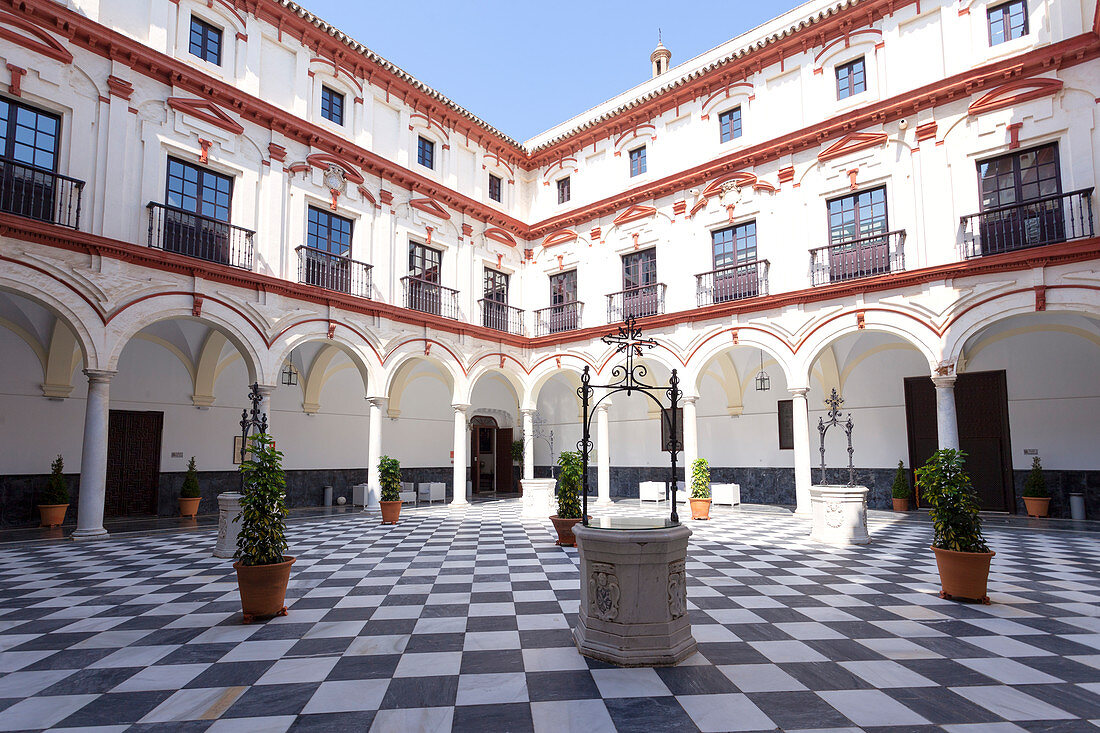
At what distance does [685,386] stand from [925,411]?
18.5 feet

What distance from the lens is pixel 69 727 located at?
3.15 meters

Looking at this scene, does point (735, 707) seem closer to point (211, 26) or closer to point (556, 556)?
point (556, 556)

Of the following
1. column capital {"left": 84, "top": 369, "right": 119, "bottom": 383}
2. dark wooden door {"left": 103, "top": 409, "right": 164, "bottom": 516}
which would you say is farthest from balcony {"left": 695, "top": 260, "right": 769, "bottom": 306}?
dark wooden door {"left": 103, "top": 409, "right": 164, "bottom": 516}

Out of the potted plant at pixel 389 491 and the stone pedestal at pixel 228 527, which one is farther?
the potted plant at pixel 389 491

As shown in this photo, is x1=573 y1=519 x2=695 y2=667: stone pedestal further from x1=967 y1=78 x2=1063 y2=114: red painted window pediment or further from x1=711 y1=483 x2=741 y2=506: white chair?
x1=967 y1=78 x2=1063 y2=114: red painted window pediment

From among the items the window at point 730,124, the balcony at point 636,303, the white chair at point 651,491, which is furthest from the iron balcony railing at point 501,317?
the window at point 730,124

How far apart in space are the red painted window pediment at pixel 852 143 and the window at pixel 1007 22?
2371mm

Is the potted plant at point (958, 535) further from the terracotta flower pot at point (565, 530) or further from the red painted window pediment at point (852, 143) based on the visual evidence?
the red painted window pediment at point (852, 143)

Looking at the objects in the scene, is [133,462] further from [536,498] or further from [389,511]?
[536,498]

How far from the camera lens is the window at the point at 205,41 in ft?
36.9

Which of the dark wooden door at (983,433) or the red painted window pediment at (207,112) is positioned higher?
the red painted window pediment at (207,112)

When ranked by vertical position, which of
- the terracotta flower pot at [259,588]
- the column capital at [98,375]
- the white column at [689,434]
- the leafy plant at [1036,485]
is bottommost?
the terracotta flower pot at [259,588]

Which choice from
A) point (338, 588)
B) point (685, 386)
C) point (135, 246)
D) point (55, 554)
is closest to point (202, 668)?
point (338, 588)

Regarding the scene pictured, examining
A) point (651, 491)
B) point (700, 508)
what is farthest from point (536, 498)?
point (651, 491)
